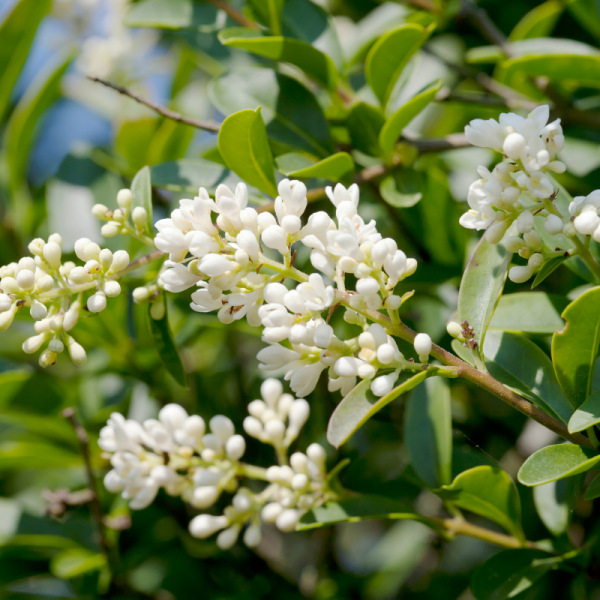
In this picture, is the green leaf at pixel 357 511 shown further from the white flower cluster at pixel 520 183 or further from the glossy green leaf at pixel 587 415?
the white flower cluster at pixel 520 183

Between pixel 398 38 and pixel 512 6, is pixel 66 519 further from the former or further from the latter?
pixel 512 6

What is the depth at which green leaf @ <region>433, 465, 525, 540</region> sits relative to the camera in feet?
4.25

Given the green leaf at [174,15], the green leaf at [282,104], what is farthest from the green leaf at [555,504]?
the green leaf at [174,15]

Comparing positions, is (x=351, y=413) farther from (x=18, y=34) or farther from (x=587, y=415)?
(x=18, y=34)

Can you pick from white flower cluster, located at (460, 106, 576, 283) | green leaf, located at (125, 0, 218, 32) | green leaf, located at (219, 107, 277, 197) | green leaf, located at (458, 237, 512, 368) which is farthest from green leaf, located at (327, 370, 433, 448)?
green leaf, located at (125, 0, 218, 32)

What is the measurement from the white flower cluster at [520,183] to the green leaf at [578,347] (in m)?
0.12

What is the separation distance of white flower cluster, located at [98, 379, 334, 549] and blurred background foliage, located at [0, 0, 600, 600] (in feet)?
1.05

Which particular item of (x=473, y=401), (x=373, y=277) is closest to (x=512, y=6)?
(x=473, y=401)

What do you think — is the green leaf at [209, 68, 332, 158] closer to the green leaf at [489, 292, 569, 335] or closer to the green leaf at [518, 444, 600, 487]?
the green leaf at [489, 292, 569, 335]

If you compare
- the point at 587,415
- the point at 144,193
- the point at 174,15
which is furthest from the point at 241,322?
the point at 587,415

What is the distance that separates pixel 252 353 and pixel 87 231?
3.56ft

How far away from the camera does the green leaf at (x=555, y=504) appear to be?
1.45 meters

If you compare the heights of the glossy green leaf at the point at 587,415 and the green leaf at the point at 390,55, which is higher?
the green leaf at the point at 390,55

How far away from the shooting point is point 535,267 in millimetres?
1106
